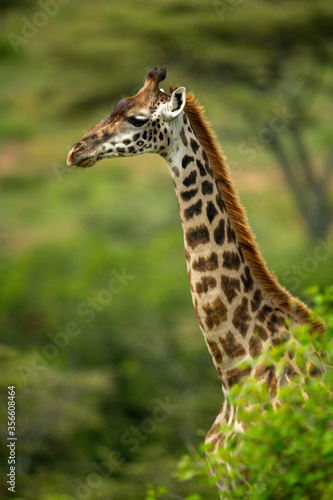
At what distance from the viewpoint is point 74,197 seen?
50875mm

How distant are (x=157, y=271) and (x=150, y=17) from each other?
7.74 metres

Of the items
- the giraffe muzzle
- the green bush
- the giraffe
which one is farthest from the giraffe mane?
the green bush

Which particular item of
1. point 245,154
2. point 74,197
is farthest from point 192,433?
point 74,197

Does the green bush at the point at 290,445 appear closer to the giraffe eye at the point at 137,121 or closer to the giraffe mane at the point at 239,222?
the giraffe mane at the point at 239,222

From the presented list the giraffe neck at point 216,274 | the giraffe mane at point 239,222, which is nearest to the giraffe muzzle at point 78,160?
the giraffe neck at point 216,274

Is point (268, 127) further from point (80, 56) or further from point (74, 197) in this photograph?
point (74, 197)

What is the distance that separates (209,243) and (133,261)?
24.7 metres

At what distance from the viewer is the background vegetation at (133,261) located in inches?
875

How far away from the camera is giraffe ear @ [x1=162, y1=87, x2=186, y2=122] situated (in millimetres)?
7574

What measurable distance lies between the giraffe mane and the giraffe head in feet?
1.08

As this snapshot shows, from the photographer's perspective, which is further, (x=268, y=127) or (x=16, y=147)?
(x=16, y=147)

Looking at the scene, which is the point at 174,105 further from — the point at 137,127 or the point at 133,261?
the point at 133,261

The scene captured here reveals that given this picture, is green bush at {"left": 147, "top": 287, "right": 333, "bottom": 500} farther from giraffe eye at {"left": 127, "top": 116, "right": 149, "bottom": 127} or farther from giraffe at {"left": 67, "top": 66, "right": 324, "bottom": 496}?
giraffe eye at {"left": 127, "top": 116, "right": 149, "bottom": 127}

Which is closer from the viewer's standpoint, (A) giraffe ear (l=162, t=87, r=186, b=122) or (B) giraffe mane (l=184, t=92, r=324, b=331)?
(A) giraffe ear (l=162, t=87, r=186, b=122)
